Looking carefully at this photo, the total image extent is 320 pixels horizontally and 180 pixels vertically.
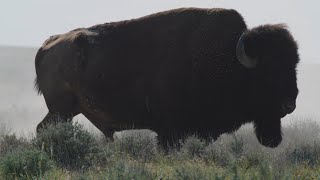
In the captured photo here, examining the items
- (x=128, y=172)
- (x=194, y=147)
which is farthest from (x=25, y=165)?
(x=194, y=147)

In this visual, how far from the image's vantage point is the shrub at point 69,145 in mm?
7121

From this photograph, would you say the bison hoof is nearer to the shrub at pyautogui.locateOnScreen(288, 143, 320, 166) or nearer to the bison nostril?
the shrub at pyautogui.locateOnScreen(288, 143, 320, 166)

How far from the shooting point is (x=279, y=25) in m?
9.77

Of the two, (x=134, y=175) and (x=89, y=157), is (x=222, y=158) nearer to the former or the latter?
(x=89, y=157)

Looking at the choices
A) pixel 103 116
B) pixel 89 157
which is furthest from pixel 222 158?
pixel 103 116

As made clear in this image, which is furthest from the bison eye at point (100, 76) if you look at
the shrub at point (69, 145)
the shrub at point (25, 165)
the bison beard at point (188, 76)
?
the shrub at point (25, 165)

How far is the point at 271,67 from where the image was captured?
9180 mm

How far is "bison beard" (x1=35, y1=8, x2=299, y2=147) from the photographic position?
30.9ft

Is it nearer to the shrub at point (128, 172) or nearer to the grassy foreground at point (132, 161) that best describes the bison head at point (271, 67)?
the grassy foreground at point (132, 161)

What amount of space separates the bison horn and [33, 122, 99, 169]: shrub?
9.19ft

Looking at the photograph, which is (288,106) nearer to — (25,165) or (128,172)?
(25,165)

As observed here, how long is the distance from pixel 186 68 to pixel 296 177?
15.3 ft

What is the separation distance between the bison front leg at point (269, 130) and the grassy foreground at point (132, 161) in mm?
831

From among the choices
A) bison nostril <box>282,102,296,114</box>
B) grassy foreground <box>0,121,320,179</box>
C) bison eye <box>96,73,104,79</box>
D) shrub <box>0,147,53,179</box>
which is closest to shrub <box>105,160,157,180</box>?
grassy foreground <box>0,121,320,179</box>
